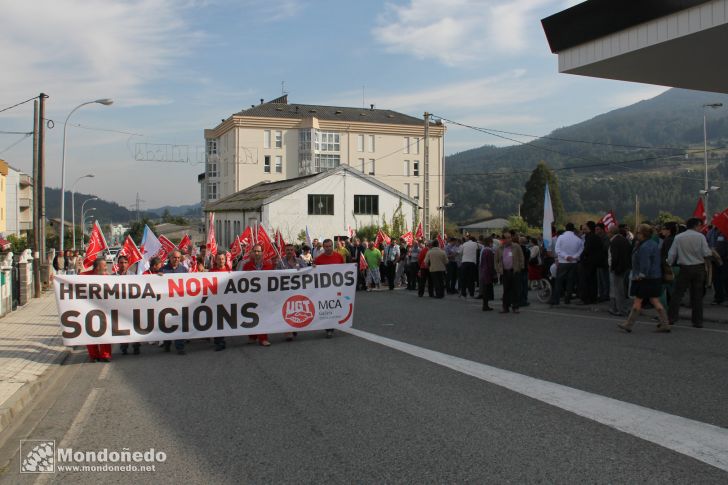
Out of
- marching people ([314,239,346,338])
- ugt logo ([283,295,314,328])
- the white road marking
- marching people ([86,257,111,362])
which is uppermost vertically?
marching people ([314,239,346,338])

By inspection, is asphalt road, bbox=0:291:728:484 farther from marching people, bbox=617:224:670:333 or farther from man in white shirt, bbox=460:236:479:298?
man in white shirt, bbox=460:236:479:298

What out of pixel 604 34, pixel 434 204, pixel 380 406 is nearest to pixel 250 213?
pixel 434 204

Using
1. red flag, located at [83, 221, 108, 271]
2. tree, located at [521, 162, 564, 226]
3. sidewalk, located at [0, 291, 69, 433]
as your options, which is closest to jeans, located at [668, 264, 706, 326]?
sidewalk, located at [0, 291, 69, 433]

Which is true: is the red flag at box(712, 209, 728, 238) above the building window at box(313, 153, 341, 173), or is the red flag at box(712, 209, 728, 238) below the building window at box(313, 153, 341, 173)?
below

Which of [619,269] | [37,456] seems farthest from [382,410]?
[619,269]

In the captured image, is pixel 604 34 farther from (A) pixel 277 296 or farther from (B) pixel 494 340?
(A) pixel 277 296

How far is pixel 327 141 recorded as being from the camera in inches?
3671

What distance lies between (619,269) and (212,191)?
87418 millimetres

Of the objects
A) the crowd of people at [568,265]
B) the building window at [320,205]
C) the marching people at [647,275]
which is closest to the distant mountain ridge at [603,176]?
the building window at [320,205]

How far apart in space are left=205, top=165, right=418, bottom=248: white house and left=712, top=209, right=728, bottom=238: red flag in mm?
43884

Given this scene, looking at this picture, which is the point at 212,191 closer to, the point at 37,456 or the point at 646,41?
the point at 646,41

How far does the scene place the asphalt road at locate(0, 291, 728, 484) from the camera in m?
5.10

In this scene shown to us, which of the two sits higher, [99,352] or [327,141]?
[327,141]

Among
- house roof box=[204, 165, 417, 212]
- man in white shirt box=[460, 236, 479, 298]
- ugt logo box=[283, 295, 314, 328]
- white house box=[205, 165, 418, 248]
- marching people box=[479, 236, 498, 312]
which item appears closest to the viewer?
ugt logo box=[283, 295, 314, 328]
